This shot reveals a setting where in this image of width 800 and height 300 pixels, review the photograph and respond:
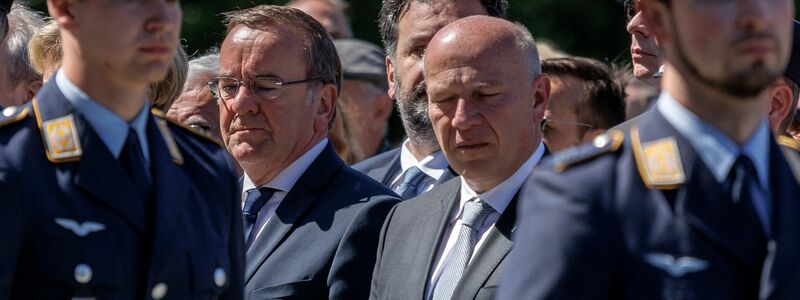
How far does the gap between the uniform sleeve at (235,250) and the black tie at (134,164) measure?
1.10ft

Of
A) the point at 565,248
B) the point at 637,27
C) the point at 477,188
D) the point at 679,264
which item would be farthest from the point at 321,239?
the point at 679,264

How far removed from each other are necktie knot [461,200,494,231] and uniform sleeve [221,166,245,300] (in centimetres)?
104

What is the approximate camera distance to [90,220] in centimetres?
340

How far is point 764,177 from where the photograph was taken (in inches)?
128

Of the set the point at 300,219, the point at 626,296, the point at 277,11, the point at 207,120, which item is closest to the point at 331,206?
the point at 300,219

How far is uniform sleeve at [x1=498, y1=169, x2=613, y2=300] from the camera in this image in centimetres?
315

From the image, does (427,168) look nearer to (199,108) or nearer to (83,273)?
(199,108)

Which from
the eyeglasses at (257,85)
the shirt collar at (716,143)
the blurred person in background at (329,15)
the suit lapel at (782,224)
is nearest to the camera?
the suit lapel at (782,224)

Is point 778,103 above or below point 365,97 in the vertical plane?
above

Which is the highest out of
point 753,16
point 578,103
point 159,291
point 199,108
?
point 753,16

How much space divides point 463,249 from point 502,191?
10.5 inches

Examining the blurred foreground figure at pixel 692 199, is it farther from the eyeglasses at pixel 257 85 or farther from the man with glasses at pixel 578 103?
the man with glasses at pixel 578 103

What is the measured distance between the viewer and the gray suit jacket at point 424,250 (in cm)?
449

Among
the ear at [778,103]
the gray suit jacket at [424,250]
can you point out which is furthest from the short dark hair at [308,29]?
the ear at [778,103]
